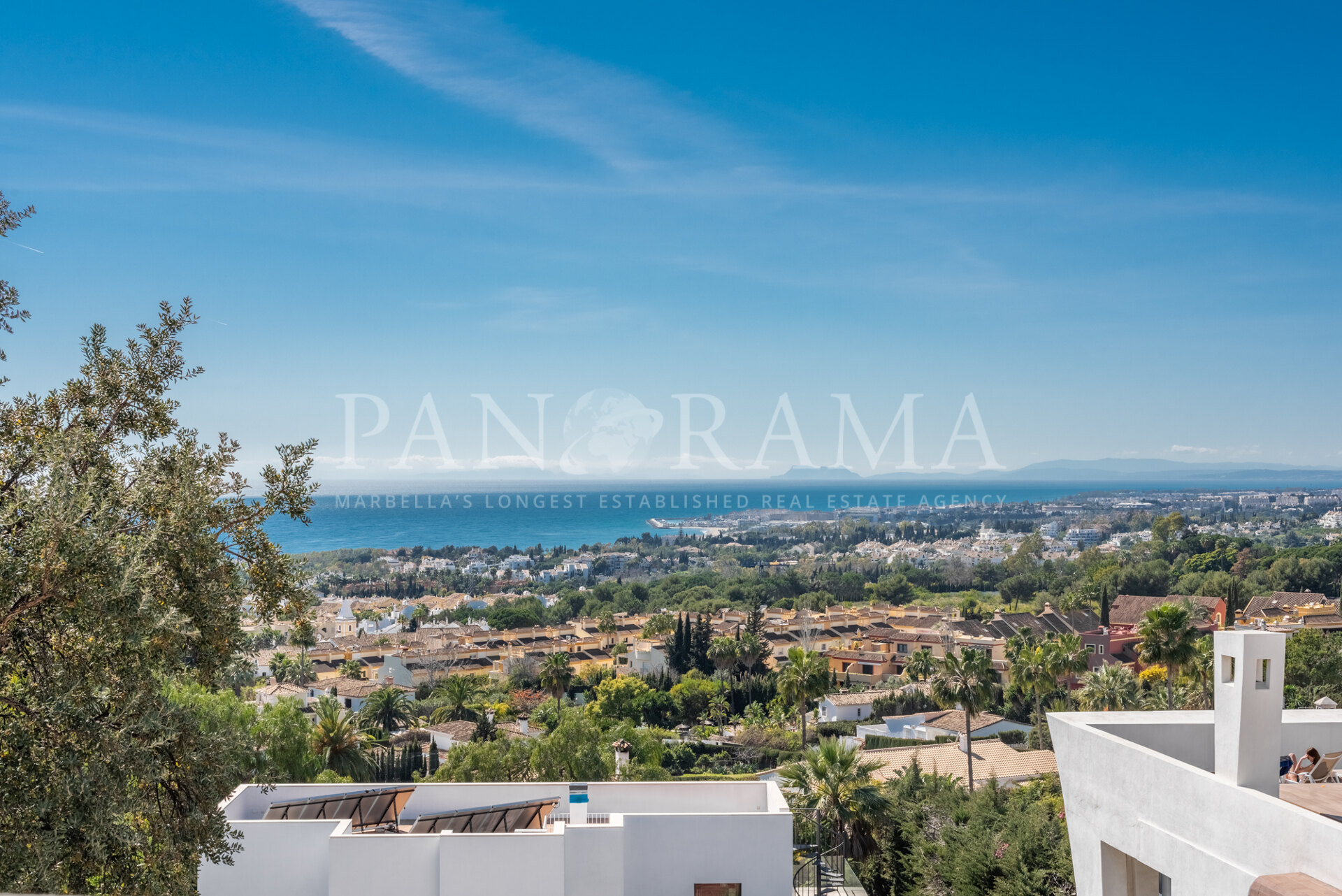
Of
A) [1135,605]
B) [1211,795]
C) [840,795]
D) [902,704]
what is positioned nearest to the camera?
[1211,795]

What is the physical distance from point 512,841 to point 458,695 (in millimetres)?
36569

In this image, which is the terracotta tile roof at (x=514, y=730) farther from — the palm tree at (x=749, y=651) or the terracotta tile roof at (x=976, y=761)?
the terracotta tile roof at (x=976, y=761)

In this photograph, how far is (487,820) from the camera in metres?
10.9

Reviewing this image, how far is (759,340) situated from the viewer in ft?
375

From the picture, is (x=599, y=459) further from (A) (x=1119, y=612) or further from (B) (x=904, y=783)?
(B) (x=904, y=783)

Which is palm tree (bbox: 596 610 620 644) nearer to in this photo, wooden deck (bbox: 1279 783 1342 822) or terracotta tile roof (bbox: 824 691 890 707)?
terracotta tile roof (bbox: 824 691 890 707)

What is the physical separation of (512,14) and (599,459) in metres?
148

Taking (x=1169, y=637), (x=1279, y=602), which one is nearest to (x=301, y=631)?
(x=1169, y=637)

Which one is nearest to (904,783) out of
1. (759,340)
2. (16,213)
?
(16,213)

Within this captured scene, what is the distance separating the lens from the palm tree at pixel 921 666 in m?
39.7

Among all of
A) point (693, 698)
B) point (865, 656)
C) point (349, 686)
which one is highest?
point (693, 698)

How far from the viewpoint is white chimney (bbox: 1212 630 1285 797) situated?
4.91 metres

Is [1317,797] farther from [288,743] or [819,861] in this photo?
[288,743]

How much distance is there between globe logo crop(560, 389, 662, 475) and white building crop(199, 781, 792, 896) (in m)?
A: 130
